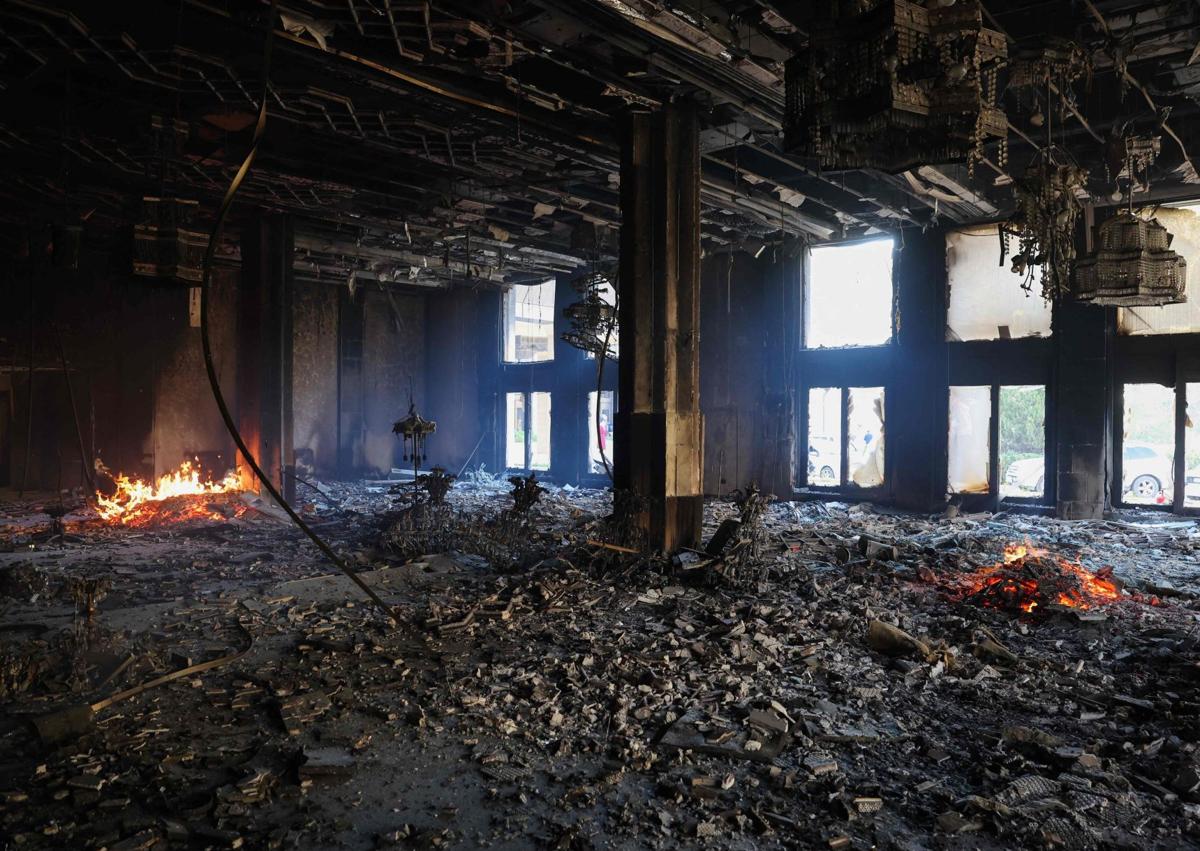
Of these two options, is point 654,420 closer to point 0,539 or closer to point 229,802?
point 229,802

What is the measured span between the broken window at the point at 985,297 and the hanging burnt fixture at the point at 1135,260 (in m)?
5.78

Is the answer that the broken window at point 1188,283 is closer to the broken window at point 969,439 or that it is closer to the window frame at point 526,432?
the broken window at point 969,439

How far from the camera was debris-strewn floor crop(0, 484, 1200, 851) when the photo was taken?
3305 mm

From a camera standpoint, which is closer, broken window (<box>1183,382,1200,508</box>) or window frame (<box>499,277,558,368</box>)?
broken window (<box>1183,382,1200,508</box>)

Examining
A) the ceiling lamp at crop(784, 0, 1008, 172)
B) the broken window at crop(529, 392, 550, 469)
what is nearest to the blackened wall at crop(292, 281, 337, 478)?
the broken window at crop(529, 392, 550, 469)

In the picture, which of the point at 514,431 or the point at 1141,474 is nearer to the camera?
the point at 1141,474

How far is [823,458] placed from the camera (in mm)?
16391

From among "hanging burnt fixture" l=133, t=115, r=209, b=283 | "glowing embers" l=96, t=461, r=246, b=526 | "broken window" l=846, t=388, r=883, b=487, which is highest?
"hanging burnt fixture" l=133, t=115, r=209, b=283

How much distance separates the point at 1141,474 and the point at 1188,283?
139 inches

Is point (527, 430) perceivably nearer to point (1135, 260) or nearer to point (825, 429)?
point (825, 429)

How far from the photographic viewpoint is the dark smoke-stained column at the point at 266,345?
12.5 meters

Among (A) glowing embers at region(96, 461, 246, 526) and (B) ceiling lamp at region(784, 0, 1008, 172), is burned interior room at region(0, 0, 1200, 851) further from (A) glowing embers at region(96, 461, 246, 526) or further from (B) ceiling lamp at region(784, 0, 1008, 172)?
(A) glowing embers at region(96, 461, 246, 526)

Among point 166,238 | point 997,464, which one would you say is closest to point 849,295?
point 997,464

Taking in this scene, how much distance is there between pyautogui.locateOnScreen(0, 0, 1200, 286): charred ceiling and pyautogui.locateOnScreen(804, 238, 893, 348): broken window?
1.54 m
